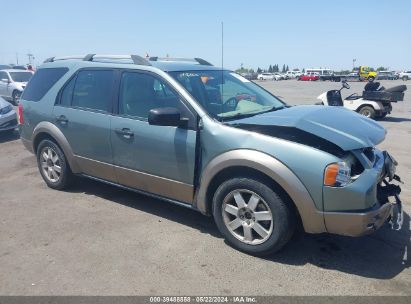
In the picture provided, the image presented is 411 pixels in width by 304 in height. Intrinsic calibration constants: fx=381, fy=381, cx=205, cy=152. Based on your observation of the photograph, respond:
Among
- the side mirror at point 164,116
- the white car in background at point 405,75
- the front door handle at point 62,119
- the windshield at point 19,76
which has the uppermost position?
the white car in background at point 405,75

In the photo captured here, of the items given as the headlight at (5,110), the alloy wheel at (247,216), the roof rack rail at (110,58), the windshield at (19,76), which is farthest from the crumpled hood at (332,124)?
the windshield at (19,76)

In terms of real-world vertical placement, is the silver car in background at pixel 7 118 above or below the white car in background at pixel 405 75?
below

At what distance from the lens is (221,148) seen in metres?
3.61

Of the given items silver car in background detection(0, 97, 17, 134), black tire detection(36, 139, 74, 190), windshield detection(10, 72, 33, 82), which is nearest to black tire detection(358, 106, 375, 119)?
black tire detection(36, 139, 74, 190)

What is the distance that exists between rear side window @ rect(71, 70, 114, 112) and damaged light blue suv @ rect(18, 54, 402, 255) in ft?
0.05

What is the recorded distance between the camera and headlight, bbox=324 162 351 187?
3.08 metres

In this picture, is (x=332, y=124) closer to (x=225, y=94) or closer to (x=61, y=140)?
(x=225, y=94)

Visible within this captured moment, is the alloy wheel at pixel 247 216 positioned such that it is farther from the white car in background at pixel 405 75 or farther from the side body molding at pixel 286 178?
the white car in background at pixel 405 75

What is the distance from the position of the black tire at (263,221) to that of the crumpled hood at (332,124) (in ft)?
1.93

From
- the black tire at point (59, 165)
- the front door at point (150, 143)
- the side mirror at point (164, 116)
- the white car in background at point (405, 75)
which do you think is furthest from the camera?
the white car in background at point (405, 75)

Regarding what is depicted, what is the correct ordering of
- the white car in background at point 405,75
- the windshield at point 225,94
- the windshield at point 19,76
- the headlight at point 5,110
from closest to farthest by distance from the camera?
the windshield at point 225,94
the headlight at point 5,110
the windshield at point 19,76
the white car in background at point 405,75

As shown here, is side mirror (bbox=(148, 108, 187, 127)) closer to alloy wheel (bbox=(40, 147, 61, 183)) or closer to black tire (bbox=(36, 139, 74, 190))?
black tire (bbox=(36, 139, 74, 190))

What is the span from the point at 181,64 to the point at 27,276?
283 centimetres

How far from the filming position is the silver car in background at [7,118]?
9758 mm
